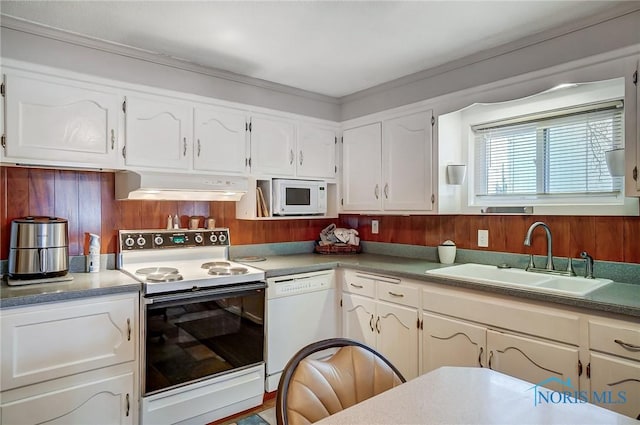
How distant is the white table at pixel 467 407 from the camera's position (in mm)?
898

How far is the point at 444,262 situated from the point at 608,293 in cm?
110

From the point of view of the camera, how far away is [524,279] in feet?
7.58

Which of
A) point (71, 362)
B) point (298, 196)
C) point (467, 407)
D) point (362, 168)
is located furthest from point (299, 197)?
point (467, 407)

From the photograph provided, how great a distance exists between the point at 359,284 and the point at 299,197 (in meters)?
0.84

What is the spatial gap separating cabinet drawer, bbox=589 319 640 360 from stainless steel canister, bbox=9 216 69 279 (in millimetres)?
2670

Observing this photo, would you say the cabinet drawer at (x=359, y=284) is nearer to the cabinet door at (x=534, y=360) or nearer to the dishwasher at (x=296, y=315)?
the dishwasher at (x=296, y=315)

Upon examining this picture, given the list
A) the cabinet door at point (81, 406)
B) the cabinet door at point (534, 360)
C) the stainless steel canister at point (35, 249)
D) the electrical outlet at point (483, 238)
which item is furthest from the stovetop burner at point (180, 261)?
the electrical outlet at point (483, 238)

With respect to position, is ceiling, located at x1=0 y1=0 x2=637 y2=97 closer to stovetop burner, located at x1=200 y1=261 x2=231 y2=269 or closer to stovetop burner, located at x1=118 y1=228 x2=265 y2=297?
stovetop burner, located at x1=118 y1=228 x2=265 y2=297

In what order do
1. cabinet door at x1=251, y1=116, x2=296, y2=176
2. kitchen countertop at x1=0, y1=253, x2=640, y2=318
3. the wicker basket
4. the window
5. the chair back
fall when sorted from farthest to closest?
the wicker basket < cabinet door at x1=251, y1=116, x2=296, y2=176 < the window < kitchen countertop at x1=0, y1=253, x2=640, y2=318 < the chair back

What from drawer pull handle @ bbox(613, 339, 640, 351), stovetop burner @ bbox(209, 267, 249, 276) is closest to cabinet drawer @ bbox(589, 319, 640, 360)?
drawer pull handle @ bbox(613, 339, 640, 351)

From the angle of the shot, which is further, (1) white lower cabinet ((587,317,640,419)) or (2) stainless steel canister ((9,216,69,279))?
(2) stainless steel canister ((9,216,69,279))

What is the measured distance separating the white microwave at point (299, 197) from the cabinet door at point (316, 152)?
10cm

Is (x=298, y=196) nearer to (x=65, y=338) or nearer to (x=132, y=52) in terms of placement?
(x=132, y=52)

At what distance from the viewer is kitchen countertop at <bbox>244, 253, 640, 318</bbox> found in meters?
1.64
